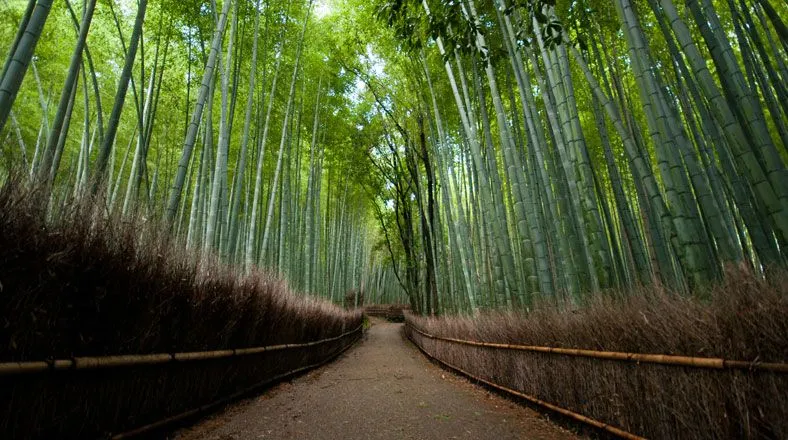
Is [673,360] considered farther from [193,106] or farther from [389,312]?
[389,312]

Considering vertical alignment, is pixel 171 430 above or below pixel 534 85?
below

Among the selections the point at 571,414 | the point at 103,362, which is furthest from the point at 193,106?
the point at 571,414

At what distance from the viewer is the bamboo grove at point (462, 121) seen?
2059mm

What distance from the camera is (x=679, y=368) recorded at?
4.62 ft

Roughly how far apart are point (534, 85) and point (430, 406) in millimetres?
5320

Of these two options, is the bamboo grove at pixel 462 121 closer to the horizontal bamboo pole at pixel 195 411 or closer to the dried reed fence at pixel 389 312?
the horizontal bamboo pole at pixel 195 411

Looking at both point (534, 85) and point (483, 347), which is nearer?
Answer: point (483, 347)

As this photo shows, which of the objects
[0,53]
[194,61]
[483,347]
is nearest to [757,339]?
[483,347]

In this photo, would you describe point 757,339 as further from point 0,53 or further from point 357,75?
point 0,53

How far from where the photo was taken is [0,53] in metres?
6.27

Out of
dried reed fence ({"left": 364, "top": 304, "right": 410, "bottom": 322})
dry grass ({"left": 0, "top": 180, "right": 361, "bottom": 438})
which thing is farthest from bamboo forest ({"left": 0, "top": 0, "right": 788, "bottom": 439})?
dried reed fence ({"left": 364, "top": 304, "right": 410, "bottom": 322})

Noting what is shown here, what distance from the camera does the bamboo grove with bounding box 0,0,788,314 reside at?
2059 millimetres

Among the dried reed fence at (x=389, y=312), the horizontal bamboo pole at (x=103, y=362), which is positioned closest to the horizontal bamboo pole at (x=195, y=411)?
the horizontal bamboo pole at (x=103, y=362)

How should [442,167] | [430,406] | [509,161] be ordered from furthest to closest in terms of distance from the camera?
1. [442,167]
2. [509,161]
3. [430,406]
